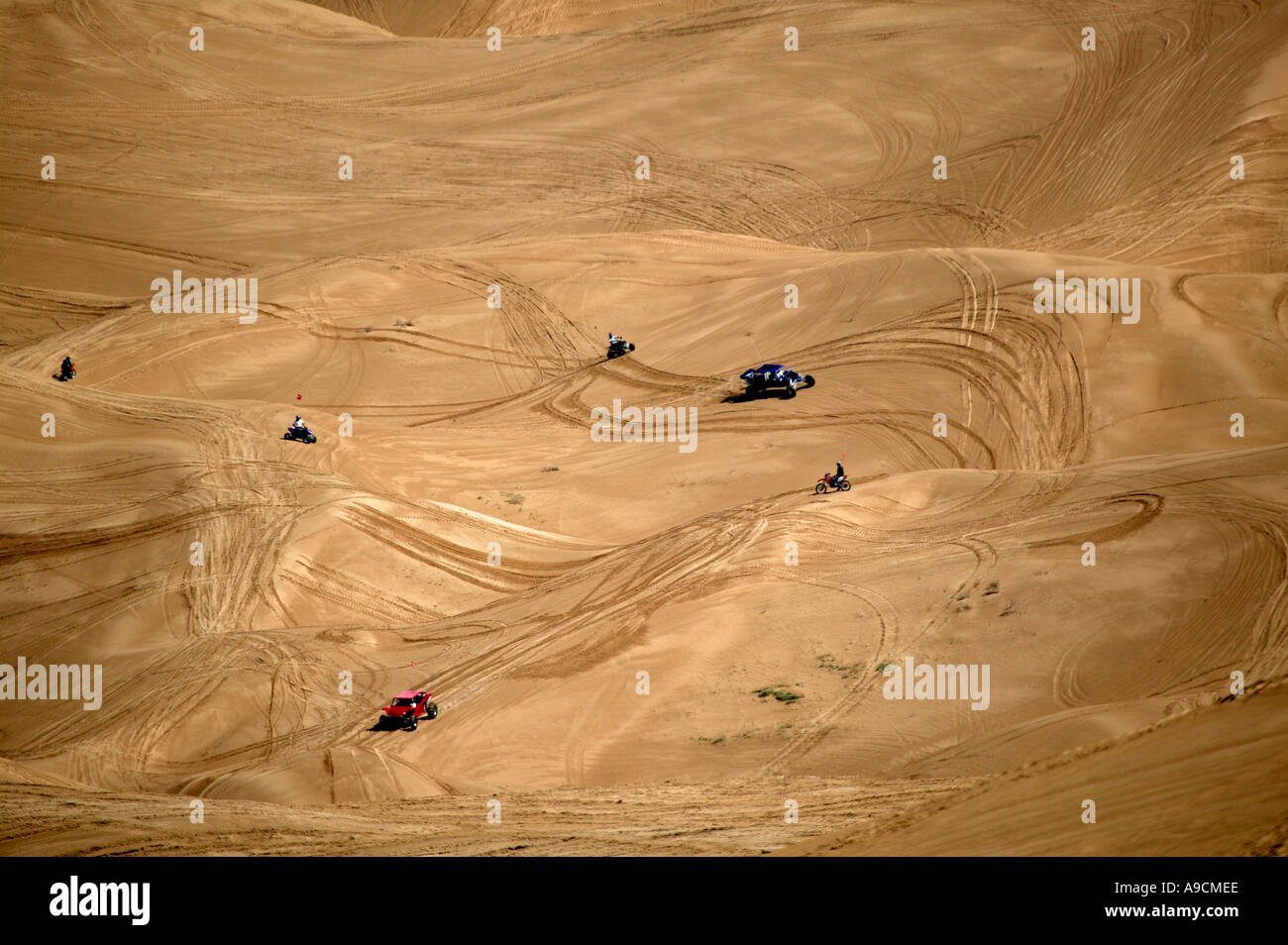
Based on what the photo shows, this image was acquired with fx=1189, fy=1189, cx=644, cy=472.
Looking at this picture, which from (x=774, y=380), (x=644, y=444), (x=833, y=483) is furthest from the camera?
(x=774, y=380)

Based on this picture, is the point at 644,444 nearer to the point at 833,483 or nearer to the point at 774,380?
the point at 774,380

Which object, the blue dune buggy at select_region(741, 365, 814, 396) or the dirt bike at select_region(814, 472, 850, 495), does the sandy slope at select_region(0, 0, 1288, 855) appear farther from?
the dirt bike at select_region(814, 472, 850, 495)

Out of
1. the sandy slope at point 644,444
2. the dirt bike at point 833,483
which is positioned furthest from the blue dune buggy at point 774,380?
the dirt bike at point 833,483

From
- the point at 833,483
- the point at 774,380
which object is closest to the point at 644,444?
the point at 774,380

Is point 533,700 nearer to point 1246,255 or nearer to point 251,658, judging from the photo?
point 251,658

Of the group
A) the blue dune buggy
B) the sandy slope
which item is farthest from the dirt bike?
the blue dune buggy

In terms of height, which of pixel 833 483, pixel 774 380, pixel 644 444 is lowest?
pixel 833 483
